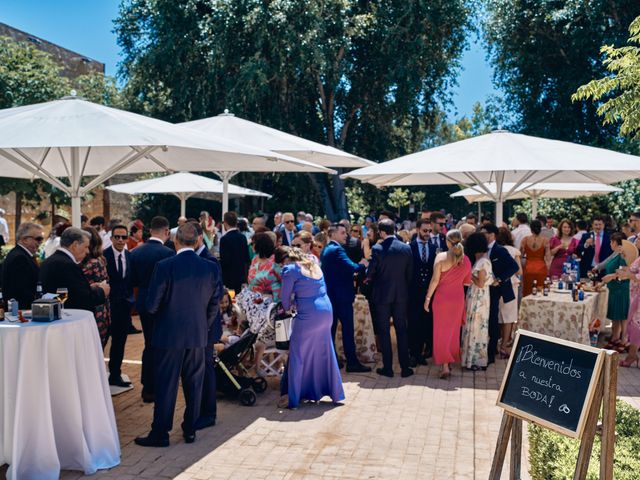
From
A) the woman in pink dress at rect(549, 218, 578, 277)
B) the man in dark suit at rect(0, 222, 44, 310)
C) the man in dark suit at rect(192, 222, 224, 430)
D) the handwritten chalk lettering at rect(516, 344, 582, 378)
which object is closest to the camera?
the handwritten chalk lettering at rect(516, 344, 582, 378)

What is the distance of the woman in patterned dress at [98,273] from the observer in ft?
22.5

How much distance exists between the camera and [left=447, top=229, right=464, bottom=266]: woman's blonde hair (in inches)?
308

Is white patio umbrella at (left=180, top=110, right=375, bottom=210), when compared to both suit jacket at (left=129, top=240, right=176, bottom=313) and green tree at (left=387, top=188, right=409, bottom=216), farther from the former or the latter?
green tree at (left=387, top=188, right=409, bottom=216)

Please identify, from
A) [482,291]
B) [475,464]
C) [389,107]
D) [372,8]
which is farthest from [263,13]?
[475,464]

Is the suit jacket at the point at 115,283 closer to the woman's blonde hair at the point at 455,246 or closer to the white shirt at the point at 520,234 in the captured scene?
the woman's blonde hair at the point at 455,246

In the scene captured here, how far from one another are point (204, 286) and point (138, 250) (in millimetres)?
1359

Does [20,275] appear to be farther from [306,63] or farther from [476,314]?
[306,63]

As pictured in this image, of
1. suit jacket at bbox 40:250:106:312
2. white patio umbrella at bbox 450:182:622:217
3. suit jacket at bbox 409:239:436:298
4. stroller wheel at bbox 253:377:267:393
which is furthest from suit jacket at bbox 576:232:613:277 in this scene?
suit jacket at bbox 40:250:106:312

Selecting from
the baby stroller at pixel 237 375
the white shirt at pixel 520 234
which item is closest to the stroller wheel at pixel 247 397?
the baby stroller at pixel 237 375

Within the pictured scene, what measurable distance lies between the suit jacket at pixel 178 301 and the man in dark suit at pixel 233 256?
14.0 ft

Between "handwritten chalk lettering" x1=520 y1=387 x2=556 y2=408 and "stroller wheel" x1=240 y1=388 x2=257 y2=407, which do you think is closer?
"handwritten chalk lettering" x1=520 y1=387 x2=556 y2=408

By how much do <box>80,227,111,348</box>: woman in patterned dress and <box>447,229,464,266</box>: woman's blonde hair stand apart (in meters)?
3.90

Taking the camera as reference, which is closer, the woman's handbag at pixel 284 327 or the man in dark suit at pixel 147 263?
the man in dark suit at pixel 147 263

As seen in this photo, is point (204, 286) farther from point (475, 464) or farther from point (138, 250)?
point (475, 464)
